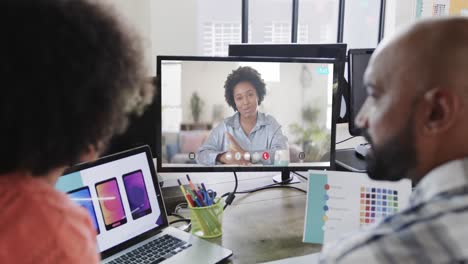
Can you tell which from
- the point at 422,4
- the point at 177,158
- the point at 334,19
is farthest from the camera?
the point at 334,19

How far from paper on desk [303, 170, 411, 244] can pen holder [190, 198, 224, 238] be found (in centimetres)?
23

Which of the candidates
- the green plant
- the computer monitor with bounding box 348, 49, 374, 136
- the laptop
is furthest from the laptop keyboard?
the computer monitor with bounding box 348, 49, 374, 136

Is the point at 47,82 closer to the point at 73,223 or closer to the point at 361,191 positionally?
the point at 73,223

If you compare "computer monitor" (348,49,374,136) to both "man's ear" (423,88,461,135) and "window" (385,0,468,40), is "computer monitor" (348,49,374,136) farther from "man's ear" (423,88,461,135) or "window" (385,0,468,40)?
"window" (385,0,468,40)

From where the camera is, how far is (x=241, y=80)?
4.40 ft

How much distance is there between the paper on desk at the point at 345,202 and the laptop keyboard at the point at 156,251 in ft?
1.05

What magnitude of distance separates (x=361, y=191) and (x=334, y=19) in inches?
166

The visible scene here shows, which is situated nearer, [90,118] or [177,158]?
[90,118]

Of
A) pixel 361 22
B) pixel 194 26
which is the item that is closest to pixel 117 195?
pixel 194 26

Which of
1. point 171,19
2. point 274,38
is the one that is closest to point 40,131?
point 171,19

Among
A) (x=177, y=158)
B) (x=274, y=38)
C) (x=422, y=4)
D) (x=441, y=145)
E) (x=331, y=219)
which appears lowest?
(x=331, y=219)

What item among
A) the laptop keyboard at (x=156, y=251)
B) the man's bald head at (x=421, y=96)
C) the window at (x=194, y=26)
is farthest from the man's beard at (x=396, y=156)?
the window at (x=194, y=26)

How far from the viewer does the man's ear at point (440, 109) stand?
1.99ft

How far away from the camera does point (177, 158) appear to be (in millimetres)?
1346
